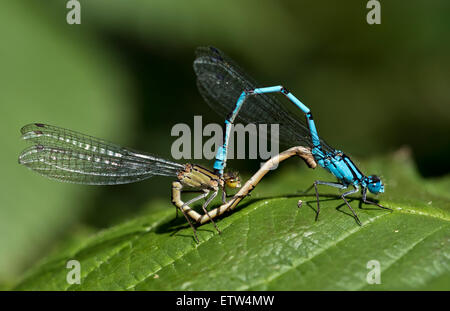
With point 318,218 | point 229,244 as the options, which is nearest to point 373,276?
point 318,218

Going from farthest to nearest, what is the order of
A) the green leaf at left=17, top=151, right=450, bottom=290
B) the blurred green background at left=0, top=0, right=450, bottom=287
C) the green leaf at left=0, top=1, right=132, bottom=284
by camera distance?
the blurred green background at left=0, top=0, right=450, bottom=287 < the green leaf at left=0, top=1, right=132, bottom=284 < the green leaf at left=17, top=151, right=450, bottom=290

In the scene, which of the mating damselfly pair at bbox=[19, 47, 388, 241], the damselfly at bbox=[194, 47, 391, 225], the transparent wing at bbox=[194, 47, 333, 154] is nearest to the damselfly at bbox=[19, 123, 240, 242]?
the mating damselfly pair at bbox=[19, 47, 388, 241]

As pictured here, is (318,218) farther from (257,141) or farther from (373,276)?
(257,141)

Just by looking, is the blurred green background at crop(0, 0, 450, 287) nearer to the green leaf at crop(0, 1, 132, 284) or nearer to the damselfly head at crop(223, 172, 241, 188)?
the green leaf at crop(0, 1, 132, 284)

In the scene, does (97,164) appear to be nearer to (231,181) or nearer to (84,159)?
(84,159)

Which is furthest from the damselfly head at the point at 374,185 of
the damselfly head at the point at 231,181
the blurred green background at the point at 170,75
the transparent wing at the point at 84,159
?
the blurred green background at the point at 170,75
